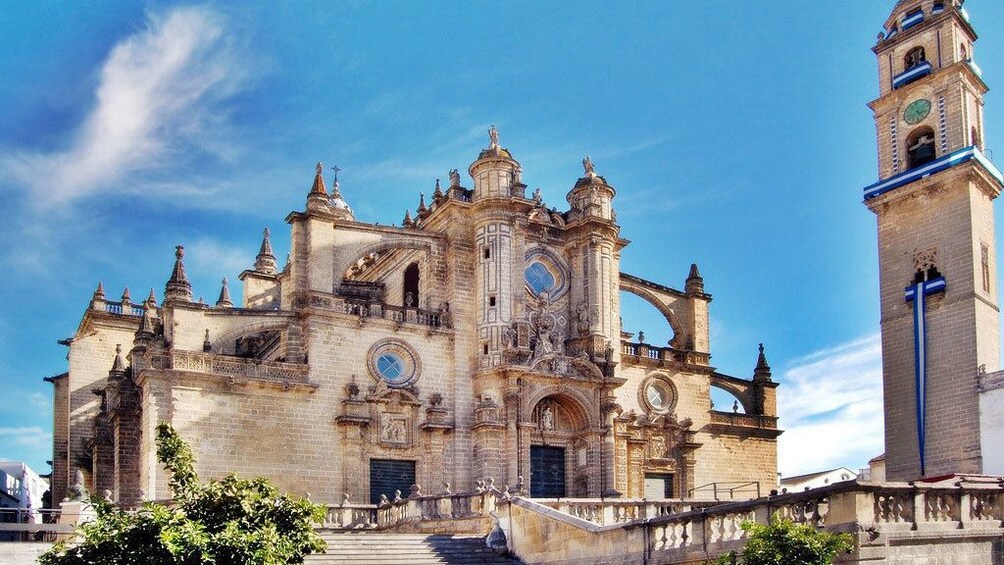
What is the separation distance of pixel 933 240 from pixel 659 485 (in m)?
12.2

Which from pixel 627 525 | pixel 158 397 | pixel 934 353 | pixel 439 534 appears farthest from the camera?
pixel 934 353

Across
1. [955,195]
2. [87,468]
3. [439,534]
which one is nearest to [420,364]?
[439,534]

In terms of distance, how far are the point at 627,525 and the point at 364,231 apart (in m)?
17.4

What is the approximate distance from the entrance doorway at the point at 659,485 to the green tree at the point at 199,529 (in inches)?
943

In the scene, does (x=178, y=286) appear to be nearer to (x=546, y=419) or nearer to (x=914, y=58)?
(x=546, y=419)

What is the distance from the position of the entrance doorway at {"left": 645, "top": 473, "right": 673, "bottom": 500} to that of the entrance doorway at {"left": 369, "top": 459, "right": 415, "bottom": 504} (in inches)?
359

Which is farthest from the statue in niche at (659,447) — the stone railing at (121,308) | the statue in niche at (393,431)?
the stone railing at (121,308)

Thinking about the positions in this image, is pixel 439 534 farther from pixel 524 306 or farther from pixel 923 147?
pixel 923 147

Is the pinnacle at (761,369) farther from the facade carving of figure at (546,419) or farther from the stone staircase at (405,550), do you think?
the stone staircase at (405,550)

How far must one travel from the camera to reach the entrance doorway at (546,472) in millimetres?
34812

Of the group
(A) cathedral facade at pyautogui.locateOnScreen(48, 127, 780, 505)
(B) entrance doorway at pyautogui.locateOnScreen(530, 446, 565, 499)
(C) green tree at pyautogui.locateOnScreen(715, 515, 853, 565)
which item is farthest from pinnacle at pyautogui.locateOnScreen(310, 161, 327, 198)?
(C) green tree at pyautogui.locateOnScreen(715, 515, 853, 565)

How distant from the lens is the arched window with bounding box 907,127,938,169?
34625 millimetres

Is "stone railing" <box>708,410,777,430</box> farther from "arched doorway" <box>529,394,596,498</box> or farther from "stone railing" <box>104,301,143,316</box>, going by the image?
"stone railing" <box>104,301,143,316</box>

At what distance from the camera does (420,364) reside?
111 feet
